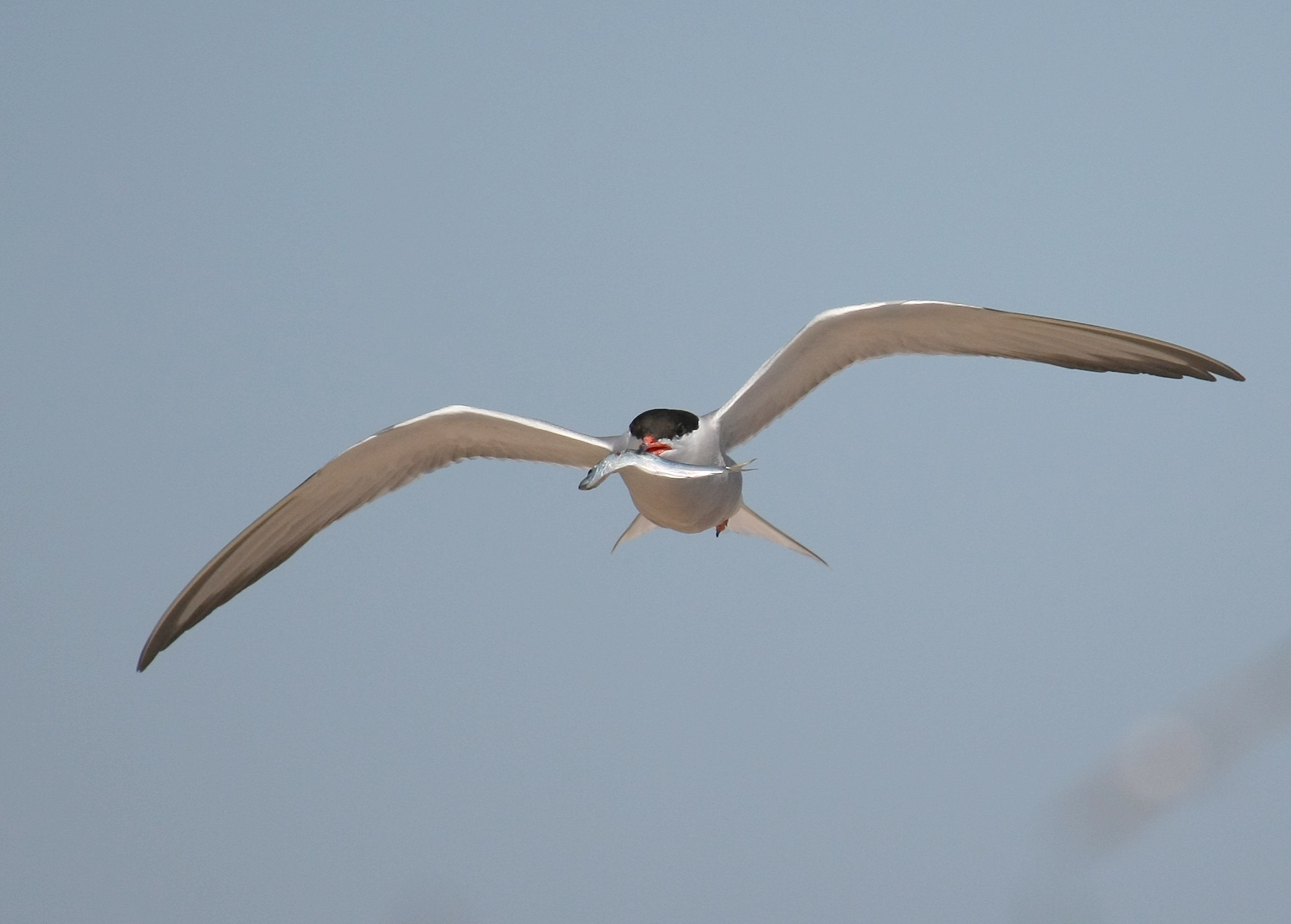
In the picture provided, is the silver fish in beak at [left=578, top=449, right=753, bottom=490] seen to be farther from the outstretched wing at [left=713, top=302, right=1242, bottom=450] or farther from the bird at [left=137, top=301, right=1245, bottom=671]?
the outstretched wing at [left=713, top=302, right=1242, bottom=450]

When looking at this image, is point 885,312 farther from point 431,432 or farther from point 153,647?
point 153,647

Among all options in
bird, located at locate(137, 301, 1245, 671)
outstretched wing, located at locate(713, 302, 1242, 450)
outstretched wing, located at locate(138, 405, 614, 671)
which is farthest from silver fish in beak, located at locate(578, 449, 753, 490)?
outstretched wing, located at locate(713, 302, 1242, 450)

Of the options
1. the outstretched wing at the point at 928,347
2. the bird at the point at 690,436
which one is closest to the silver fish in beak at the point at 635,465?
the bird at the point at 690,436

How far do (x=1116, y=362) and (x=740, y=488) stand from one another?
2.08 meters

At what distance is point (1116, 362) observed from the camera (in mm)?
6551

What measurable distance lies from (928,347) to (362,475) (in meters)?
3.26

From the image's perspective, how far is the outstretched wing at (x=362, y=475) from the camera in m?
6.77

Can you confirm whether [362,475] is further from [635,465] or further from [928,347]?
[928,347]

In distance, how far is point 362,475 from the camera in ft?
23.3

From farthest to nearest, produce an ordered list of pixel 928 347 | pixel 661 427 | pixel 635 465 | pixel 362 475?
pixel 362 475 → pixel 928 347 → pixel 661 427 → pixel 635 465

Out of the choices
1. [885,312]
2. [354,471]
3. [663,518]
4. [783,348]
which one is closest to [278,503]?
[354,471]

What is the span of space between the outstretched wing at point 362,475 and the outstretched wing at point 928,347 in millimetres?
941

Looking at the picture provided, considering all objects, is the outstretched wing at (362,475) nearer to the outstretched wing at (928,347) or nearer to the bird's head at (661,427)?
the bird's head at (661,427)

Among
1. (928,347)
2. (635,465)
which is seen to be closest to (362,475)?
(635,465)
